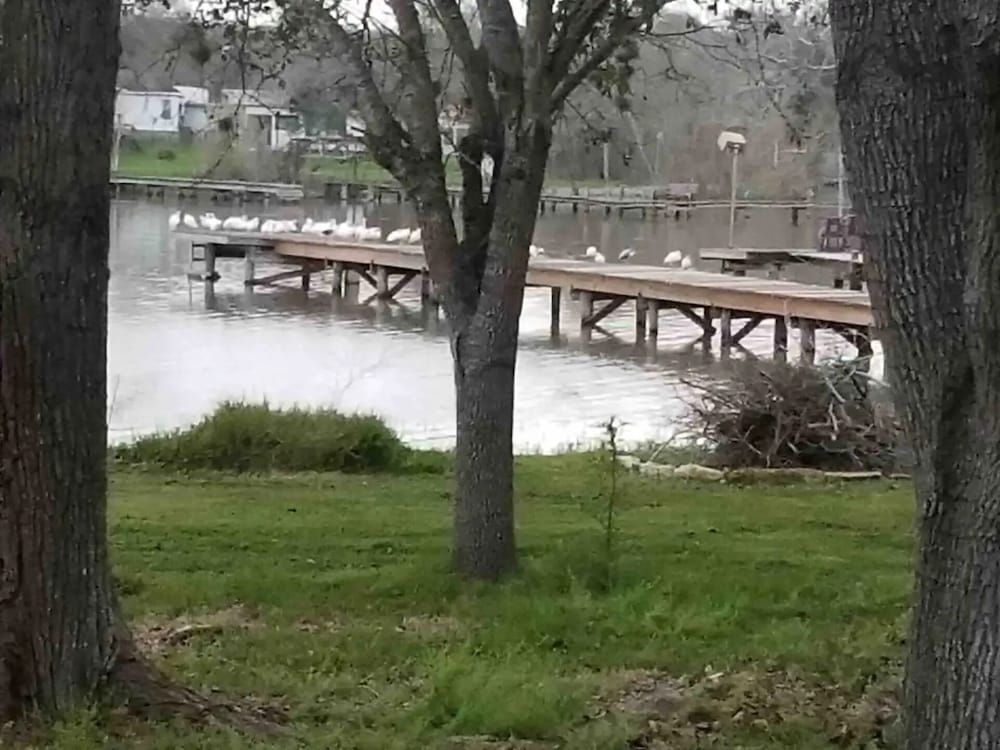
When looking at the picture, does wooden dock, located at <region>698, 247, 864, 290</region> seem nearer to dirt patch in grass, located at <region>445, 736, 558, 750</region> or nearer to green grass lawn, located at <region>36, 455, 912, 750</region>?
green grass lawn, located at <region>36, 455, 912, 750</region>

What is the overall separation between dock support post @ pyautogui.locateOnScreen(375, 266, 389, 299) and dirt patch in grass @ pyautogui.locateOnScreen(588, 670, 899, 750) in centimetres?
3003

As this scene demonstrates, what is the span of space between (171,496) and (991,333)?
25.0ft

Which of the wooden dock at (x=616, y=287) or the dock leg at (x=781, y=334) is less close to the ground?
the wooden dock at (x=616, y=287)

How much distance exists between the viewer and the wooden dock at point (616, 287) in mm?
24891

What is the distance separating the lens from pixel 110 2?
388 centimetres

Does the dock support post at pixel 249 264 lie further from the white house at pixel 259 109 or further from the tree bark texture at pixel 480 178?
the tree bark texture at pixel 480 178

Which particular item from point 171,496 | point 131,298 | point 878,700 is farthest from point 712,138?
point 878,700

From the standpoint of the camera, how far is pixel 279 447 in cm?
1191

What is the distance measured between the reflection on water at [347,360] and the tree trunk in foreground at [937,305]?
11.4m

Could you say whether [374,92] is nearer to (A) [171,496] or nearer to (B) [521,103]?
(B) [521,103]

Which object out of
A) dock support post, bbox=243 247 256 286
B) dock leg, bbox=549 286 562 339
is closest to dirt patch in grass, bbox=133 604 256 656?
dock leg, bbox=549 286 562 339

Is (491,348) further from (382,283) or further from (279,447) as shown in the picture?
(382,283)

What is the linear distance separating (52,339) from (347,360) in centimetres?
2130

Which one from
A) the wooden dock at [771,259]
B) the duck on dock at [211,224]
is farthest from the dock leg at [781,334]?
the duck on dock at [211,224]
